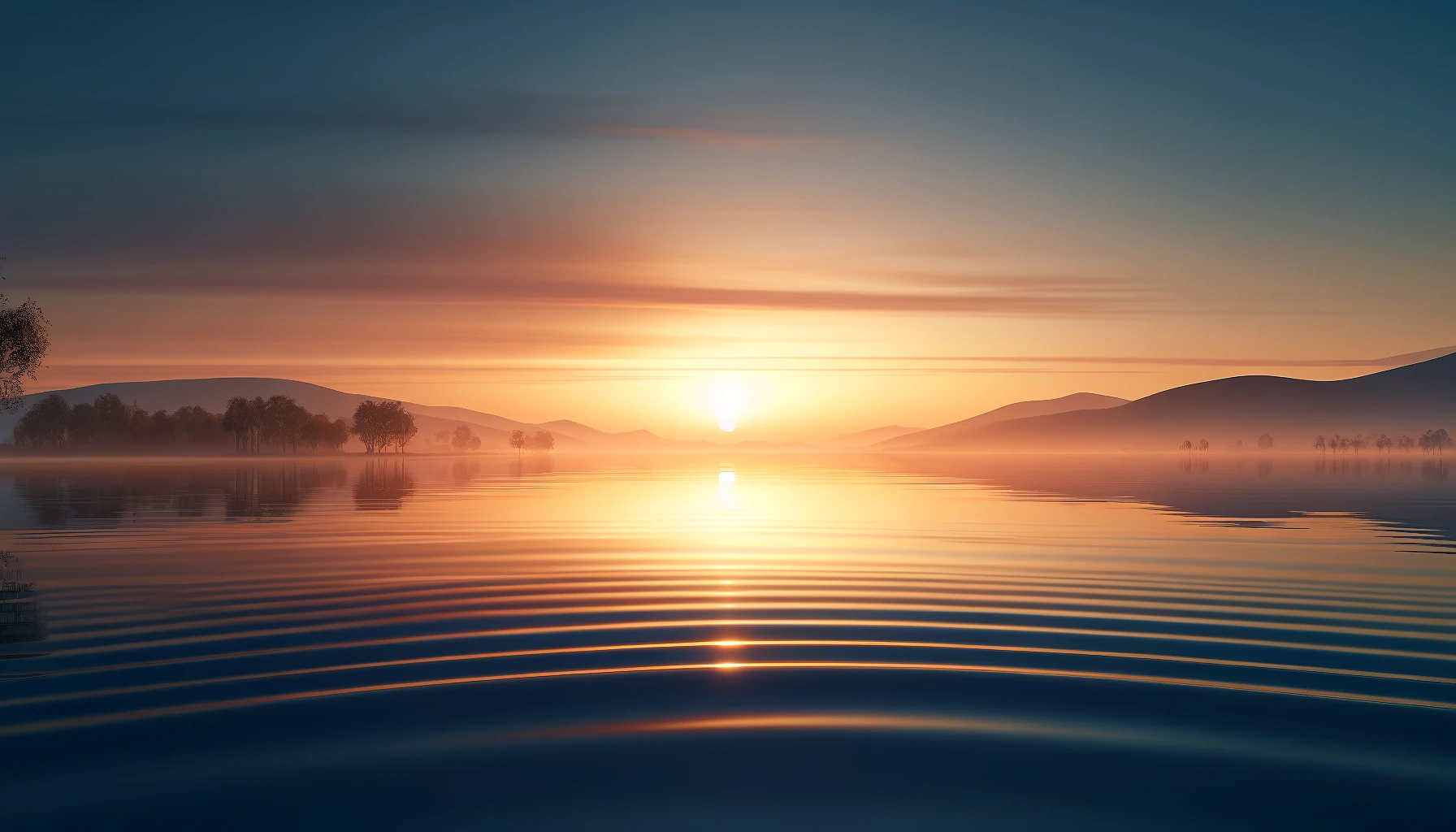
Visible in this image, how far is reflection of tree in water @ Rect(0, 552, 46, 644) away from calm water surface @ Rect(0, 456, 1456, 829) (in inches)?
4.8

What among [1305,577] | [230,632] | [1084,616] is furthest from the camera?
[1305,577]

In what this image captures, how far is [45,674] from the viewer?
11125 mm

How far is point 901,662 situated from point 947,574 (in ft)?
27.8

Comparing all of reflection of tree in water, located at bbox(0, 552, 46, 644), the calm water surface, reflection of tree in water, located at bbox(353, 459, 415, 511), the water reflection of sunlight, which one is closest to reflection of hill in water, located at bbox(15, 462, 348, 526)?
reflection of tree in water, located at bbox(353, 459, 415, 511)

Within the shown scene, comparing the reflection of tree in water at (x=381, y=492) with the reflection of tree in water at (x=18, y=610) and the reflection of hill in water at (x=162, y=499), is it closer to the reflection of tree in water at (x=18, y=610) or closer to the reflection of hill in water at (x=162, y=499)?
the reflection of hill in water at (x=162, y=499)

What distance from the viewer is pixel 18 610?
15398 millimetres

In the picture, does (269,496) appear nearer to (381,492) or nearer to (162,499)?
(162,499)

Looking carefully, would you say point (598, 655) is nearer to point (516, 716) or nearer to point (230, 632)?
point (516, 716)

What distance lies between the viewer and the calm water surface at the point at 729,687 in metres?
7.42

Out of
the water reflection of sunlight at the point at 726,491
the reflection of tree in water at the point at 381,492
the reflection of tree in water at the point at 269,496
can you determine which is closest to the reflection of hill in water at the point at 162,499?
the reflection of tree in water at the point at 269,496

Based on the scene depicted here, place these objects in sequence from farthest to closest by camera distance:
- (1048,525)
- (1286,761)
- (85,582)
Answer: (1048,525) < (85,582) < (1286,761)

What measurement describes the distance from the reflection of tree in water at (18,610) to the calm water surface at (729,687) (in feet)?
0.40

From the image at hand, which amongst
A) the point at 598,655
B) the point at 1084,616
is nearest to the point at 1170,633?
the point at 1084,616

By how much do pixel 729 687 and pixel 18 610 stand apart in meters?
13.2
